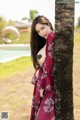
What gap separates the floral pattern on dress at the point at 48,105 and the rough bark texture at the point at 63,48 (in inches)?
5.8

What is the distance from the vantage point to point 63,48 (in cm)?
311

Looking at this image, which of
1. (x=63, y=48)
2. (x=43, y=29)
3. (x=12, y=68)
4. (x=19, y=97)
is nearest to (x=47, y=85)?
(x=63, y=48)

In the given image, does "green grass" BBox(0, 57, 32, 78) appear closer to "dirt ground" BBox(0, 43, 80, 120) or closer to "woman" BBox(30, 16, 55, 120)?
"dirt ground" BBox(0, 43, 80, 120)

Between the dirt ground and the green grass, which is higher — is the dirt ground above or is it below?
above

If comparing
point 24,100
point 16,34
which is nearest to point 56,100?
point 24,100

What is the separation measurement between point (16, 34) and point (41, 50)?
30295 mm

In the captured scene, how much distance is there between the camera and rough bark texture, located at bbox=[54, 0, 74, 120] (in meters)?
3.09

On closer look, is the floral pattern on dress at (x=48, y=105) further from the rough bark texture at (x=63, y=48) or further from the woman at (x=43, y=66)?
the rough bark texture at (x=63, y=48)

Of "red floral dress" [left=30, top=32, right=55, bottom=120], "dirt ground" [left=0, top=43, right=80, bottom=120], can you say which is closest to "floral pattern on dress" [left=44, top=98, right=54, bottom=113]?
"red floral dress" [left=30, top=32, right=55, bottom=120]

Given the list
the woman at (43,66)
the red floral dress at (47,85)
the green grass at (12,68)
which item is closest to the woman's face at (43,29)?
the woman at (43,66)

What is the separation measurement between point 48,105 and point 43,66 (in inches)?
14.4

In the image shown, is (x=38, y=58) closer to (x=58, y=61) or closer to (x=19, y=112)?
(x=58, y=61)

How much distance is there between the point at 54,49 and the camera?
3176mm

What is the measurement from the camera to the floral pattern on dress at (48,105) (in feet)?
11.0
